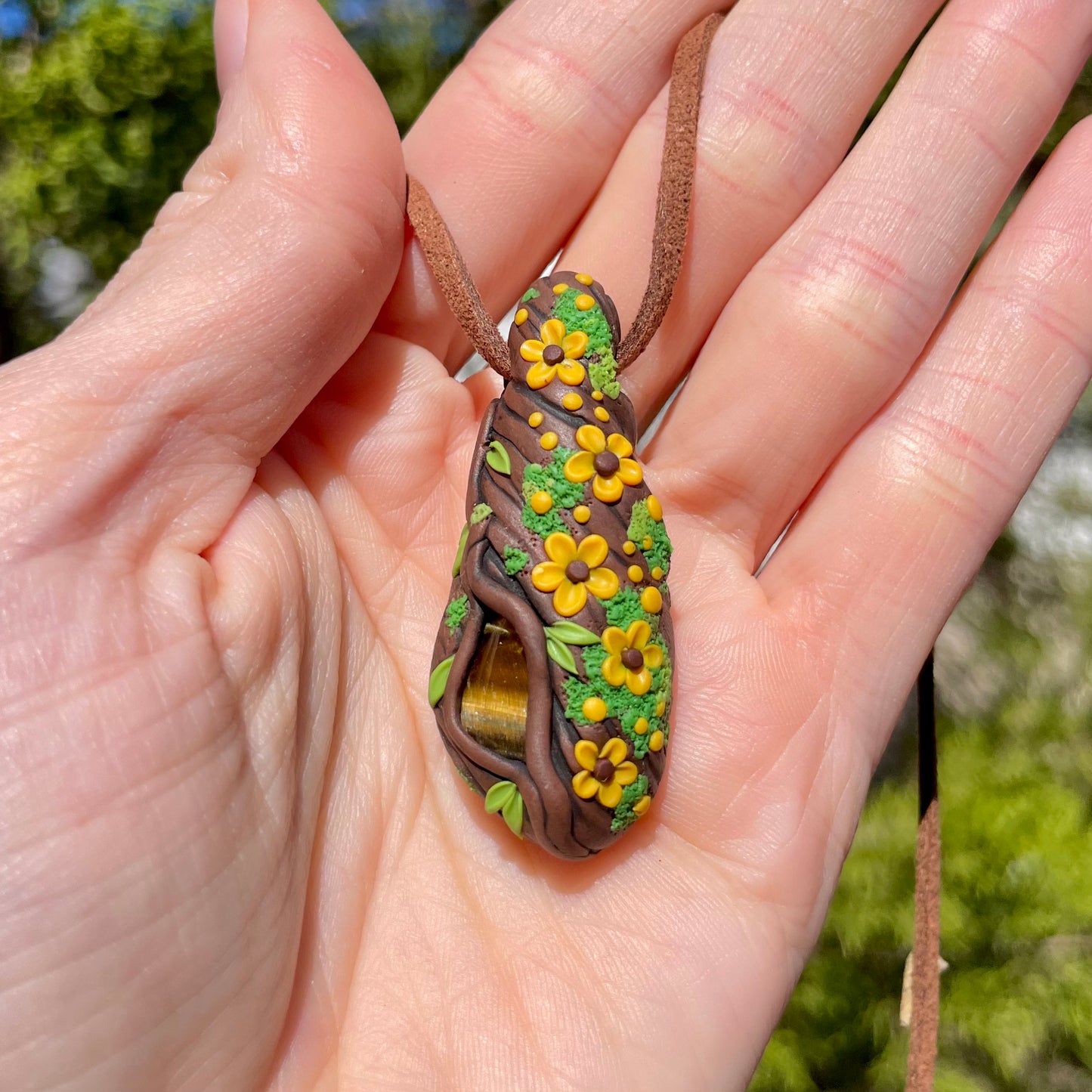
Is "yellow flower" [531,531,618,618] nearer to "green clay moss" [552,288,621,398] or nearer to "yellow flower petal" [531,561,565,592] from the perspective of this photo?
"yellow flower petal" [531,561,565,592]

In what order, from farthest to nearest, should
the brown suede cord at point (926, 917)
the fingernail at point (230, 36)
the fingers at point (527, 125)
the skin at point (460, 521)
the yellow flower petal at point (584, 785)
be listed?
1. the fingers at point (527, 125)
2. the brown suede cord at point (926, 917)
3. the fingernail at point (230, 36)
4. the yellow flower petal at point (584, 785)
5. the skin at point (460, 521)

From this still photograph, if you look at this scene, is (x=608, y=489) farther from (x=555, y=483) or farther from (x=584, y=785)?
(x=584, y=785)

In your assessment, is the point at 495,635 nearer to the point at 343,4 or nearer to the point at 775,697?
the point at 775,697

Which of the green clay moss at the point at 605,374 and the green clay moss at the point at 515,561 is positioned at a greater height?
the green clay moss at the point at 605,374

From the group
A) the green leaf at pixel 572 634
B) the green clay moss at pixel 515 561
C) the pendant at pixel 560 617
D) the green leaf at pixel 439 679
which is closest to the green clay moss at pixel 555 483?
the pendant at pixel 560 617

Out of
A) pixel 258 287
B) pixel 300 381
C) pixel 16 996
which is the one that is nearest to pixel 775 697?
pixel 300 381

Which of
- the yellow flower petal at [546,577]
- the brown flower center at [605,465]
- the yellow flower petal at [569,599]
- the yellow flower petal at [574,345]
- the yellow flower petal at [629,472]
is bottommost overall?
the yellow flower petal at [569,599]

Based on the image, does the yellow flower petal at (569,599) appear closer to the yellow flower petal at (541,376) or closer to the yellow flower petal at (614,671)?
the yellow flower petal at (614,671)
